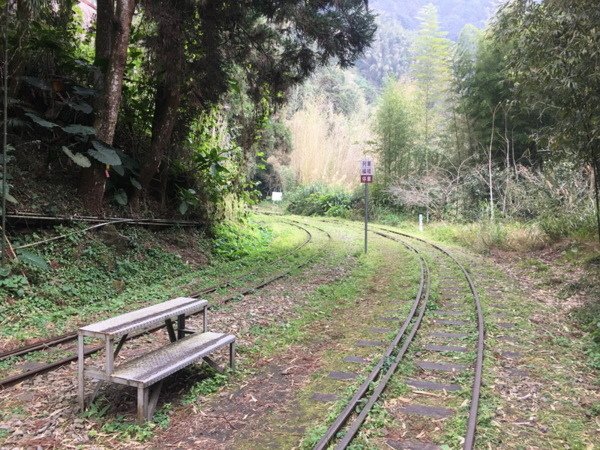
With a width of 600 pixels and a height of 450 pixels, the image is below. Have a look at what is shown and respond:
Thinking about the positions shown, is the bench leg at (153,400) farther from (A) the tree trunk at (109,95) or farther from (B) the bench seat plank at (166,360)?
(A) the tree trunk at (109,95)

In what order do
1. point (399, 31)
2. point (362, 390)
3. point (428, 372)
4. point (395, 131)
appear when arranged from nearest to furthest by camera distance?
point (362, 390) → point (428, 372) → point (395, 131) → point (399, 31)

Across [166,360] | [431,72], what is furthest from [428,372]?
[431,72]

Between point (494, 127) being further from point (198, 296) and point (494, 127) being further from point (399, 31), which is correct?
point (399, 31)

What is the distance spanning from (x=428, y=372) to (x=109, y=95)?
695 cm

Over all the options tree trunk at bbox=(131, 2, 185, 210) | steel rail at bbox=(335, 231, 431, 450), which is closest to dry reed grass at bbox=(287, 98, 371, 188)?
tree trunk at bbox=(131, 2, 185, 210)

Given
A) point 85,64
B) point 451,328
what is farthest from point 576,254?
point 85,64

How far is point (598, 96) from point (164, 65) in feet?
23.9

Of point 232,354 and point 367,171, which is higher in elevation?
point 367,171

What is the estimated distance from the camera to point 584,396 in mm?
4426

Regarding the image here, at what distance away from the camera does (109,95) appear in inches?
334

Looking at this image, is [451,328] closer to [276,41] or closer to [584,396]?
[584,396]

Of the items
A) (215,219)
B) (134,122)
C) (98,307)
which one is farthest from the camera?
(215,219)

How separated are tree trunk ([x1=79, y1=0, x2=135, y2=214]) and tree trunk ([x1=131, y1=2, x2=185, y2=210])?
68 centimetres

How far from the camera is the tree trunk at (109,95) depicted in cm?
826
